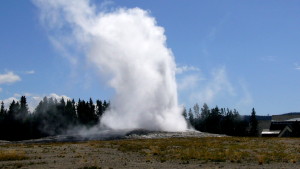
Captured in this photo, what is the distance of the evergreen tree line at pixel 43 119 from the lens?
14088 cm

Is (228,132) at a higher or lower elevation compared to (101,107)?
lower

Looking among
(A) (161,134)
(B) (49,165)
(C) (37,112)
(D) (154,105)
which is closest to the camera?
(B) (49,165)

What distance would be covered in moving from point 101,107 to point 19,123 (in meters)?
45.4

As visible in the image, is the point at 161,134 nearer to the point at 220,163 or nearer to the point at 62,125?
the point at 220,163

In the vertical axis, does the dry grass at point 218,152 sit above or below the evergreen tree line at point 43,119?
below

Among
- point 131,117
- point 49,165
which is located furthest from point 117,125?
point 49,165

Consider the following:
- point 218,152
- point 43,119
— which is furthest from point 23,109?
point 218,152

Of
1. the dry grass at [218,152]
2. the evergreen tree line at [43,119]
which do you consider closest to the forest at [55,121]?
the evergreen tree line at [43,119]

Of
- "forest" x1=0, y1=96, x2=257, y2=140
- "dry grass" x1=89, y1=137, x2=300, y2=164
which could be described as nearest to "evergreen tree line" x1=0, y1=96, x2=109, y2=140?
"forest" x1=0, y1=96, x2=257, y2=140

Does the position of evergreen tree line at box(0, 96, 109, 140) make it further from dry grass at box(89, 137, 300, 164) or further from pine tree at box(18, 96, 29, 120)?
dry grass at box(89, 137, 300, 164)

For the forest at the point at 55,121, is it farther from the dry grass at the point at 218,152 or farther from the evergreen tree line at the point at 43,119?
the dry grass at the point at 218,152

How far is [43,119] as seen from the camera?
15150cm

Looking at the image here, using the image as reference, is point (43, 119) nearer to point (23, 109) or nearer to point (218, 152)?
point (23, 109)

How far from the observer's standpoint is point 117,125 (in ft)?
378
